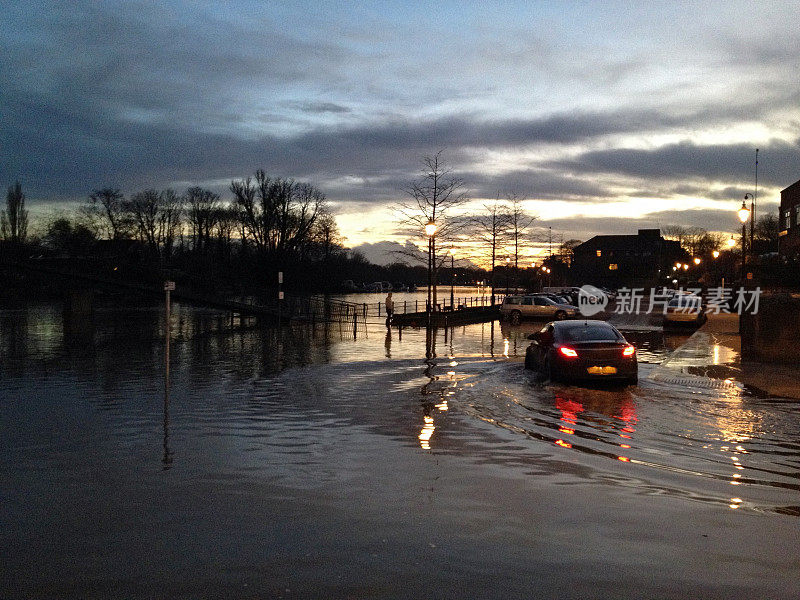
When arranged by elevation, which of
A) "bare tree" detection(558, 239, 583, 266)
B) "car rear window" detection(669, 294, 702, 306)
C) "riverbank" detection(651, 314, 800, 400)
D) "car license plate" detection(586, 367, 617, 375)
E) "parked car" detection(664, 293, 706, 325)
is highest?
"bare tree" detection(558, 239, 583, 266)

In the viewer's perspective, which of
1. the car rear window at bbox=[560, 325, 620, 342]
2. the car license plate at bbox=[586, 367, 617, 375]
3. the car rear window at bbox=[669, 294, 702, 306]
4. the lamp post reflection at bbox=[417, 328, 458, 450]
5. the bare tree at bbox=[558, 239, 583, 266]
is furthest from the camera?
the bare tree at bbox=[558, 239, 583, 266]

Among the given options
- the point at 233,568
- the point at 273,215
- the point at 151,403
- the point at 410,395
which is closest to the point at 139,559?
the point at 233,568

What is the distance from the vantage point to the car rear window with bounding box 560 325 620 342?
53.9ft

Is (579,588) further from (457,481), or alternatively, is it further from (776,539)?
(457,481)

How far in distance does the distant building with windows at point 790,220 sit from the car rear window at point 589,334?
54.5m

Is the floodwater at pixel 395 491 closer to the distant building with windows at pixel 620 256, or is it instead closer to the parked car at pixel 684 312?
the parked car at pixel 684 312

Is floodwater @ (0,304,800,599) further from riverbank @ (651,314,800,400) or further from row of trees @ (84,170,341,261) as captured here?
row of trees @ (84,170,341,261)

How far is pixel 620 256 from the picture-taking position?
16225 centimetres

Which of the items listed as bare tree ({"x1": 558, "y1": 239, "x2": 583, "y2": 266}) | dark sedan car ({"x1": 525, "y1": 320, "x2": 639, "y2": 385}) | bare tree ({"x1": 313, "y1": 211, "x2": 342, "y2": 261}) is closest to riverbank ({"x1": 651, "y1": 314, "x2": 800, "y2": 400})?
dark sedan car ({"x1": 525, "y1": 320, "x2": 639, "y2": 385})

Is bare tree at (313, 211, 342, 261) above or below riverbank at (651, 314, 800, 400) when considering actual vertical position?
above

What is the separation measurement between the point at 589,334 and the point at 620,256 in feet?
499

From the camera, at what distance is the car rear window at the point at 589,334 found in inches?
647

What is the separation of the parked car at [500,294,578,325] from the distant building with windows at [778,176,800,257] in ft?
97.5

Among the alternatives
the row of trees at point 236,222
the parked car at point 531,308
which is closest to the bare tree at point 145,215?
the row of trees at point 236,222
